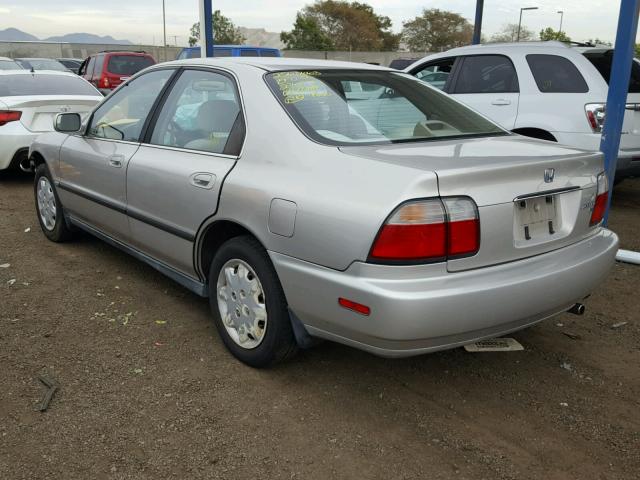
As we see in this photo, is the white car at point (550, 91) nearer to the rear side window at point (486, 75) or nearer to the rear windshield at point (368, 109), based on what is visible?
the rear side window at point (486, 75)

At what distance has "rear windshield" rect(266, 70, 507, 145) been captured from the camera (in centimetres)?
299

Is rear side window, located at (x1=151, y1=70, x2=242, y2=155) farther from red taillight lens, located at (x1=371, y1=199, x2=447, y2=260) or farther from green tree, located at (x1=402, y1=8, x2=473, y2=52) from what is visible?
green tree, located at (x1=402, y1=8, x2=473, y2=52)

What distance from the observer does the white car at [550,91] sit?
239 inches

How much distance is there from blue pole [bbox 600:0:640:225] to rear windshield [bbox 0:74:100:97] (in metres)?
6.44

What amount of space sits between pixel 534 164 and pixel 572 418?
1.18 meters

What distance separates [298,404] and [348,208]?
1.03 m

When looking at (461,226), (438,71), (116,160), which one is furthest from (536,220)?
(438,71)

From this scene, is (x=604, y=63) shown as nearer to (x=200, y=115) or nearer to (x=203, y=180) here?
(x=200, y=115)

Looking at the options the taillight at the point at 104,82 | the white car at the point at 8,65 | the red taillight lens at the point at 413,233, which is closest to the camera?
the red taillight lens at the point at 413,233

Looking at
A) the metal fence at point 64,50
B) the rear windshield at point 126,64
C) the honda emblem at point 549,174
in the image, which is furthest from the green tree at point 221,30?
the honda emblem at point 549,174

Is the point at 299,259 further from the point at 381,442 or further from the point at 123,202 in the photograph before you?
the point at 123,202

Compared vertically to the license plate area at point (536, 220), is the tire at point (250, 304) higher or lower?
lower

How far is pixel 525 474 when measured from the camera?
2.43m

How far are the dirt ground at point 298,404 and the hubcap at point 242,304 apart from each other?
7.3 inches
